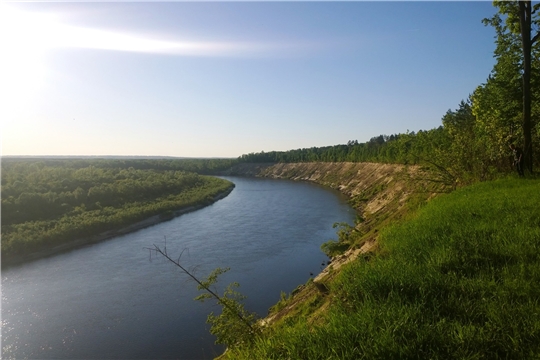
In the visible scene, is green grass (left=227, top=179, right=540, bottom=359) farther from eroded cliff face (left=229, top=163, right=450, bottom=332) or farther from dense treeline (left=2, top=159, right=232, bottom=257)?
dense treeline (left=2, top=159, right=232, bottom=257)

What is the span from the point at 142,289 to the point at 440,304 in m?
20.7

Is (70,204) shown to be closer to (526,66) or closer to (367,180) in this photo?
(526,66)

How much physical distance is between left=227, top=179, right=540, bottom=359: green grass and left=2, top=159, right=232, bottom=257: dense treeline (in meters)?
34.5

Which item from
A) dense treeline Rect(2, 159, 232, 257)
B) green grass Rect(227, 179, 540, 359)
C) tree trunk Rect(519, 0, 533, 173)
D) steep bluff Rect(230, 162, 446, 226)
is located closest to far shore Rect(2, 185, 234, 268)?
dense treeline Rect(2, 159, 232, 257)

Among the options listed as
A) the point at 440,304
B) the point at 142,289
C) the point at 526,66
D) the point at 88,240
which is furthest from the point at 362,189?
the point at 440,304

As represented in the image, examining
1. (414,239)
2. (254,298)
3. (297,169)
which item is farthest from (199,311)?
(297,169)

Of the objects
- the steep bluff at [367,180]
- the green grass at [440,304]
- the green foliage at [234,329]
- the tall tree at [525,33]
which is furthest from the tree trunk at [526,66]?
the green foliage at [234,329]

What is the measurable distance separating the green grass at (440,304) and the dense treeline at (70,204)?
1359 inches

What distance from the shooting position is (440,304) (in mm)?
4965

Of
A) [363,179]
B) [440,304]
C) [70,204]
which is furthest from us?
[363,179]

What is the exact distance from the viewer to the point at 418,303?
4.97 m

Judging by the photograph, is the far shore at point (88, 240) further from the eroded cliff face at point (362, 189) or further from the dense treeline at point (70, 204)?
the eroded cliff face at point (362, 189)

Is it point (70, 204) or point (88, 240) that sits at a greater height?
point (70, 204)

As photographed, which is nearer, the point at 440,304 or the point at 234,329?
the point at 440,304
